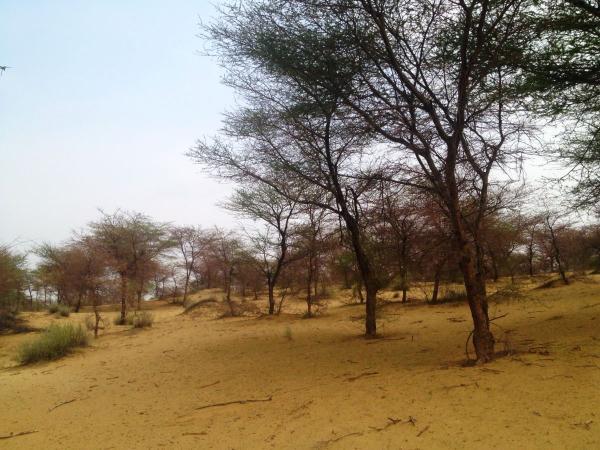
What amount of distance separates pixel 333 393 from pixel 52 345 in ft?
27.6

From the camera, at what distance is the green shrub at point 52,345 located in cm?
1013

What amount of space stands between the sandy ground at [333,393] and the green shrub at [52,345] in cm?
56

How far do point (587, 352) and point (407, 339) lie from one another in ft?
12.0

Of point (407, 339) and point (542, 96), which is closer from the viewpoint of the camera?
point (542, 96)

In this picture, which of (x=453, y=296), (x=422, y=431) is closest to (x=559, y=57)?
(x=422, y=431)

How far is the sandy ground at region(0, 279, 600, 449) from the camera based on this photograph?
362 centimetres

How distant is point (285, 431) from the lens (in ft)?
13.6

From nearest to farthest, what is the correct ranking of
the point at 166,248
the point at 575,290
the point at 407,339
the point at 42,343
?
the point at 407,339 → the point at 42,343 → the point at 575,290 → the point at 166,248

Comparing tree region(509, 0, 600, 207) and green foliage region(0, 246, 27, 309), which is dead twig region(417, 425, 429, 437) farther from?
green foliage region(0, 246, 27, 309)

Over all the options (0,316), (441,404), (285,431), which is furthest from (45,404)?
(0,316)

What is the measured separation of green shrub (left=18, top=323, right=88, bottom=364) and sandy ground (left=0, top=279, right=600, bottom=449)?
56 centimetres

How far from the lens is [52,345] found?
10352 mm

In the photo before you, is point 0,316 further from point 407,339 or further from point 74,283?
point 407,339

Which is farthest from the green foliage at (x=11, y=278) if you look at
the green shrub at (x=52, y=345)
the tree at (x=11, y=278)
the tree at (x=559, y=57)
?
the tree at (x=559, y=57)
